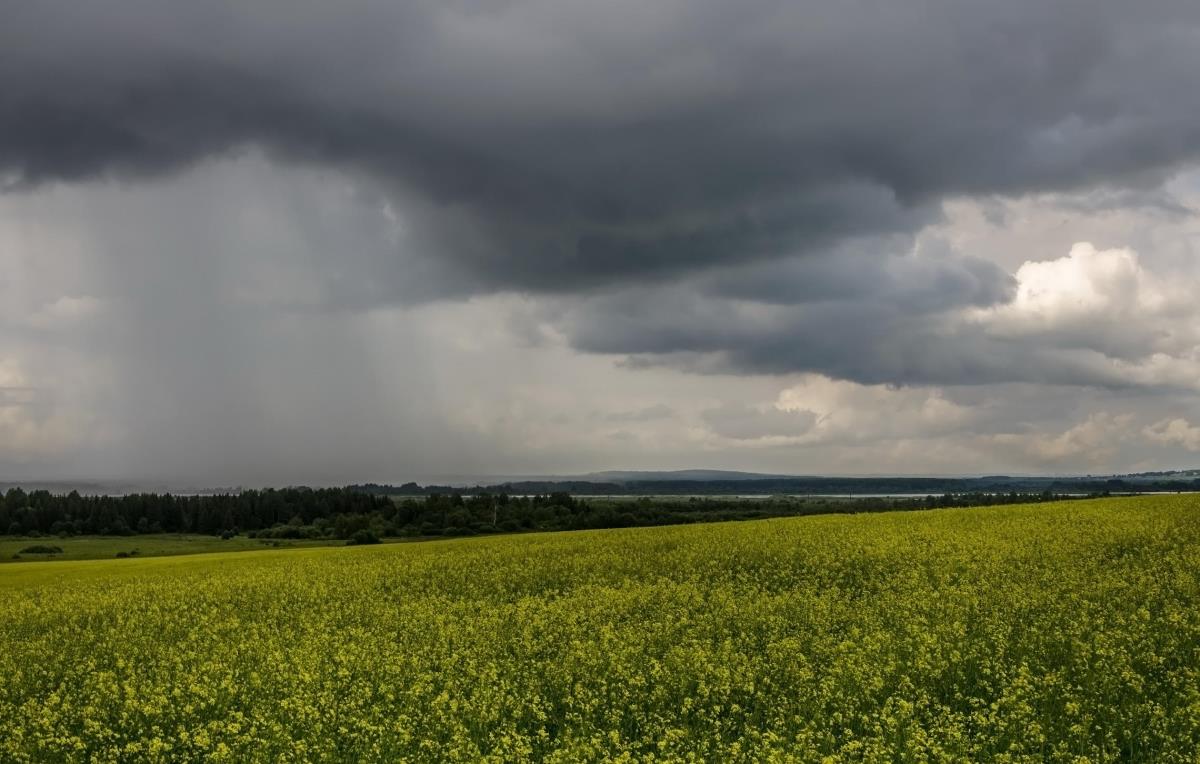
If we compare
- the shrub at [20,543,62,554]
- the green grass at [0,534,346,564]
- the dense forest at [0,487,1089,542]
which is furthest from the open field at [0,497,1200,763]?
the shrub at [20,543,62,554]

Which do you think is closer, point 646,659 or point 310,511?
point 646,659

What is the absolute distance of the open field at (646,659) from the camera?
13.6m

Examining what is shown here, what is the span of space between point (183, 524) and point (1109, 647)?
544 ft

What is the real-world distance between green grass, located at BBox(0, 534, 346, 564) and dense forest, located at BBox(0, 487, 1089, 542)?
665 centimetres

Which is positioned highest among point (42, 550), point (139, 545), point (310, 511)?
point (310, 511)

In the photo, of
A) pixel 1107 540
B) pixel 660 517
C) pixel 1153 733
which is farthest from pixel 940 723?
pixel 660 517

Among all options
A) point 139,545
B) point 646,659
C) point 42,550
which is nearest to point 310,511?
point 139,545

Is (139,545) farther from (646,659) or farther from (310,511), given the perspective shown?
(646,659)

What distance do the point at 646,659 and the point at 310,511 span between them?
14473 centimetres

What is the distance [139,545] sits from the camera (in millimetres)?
121250

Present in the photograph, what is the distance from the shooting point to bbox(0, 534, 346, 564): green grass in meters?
101

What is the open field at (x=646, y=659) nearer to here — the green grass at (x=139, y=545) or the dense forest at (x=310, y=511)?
the green grass at (x=139, y=545)

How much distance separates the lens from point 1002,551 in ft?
105

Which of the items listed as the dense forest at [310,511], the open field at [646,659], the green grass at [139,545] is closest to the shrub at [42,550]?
the green grass at [139,545]
